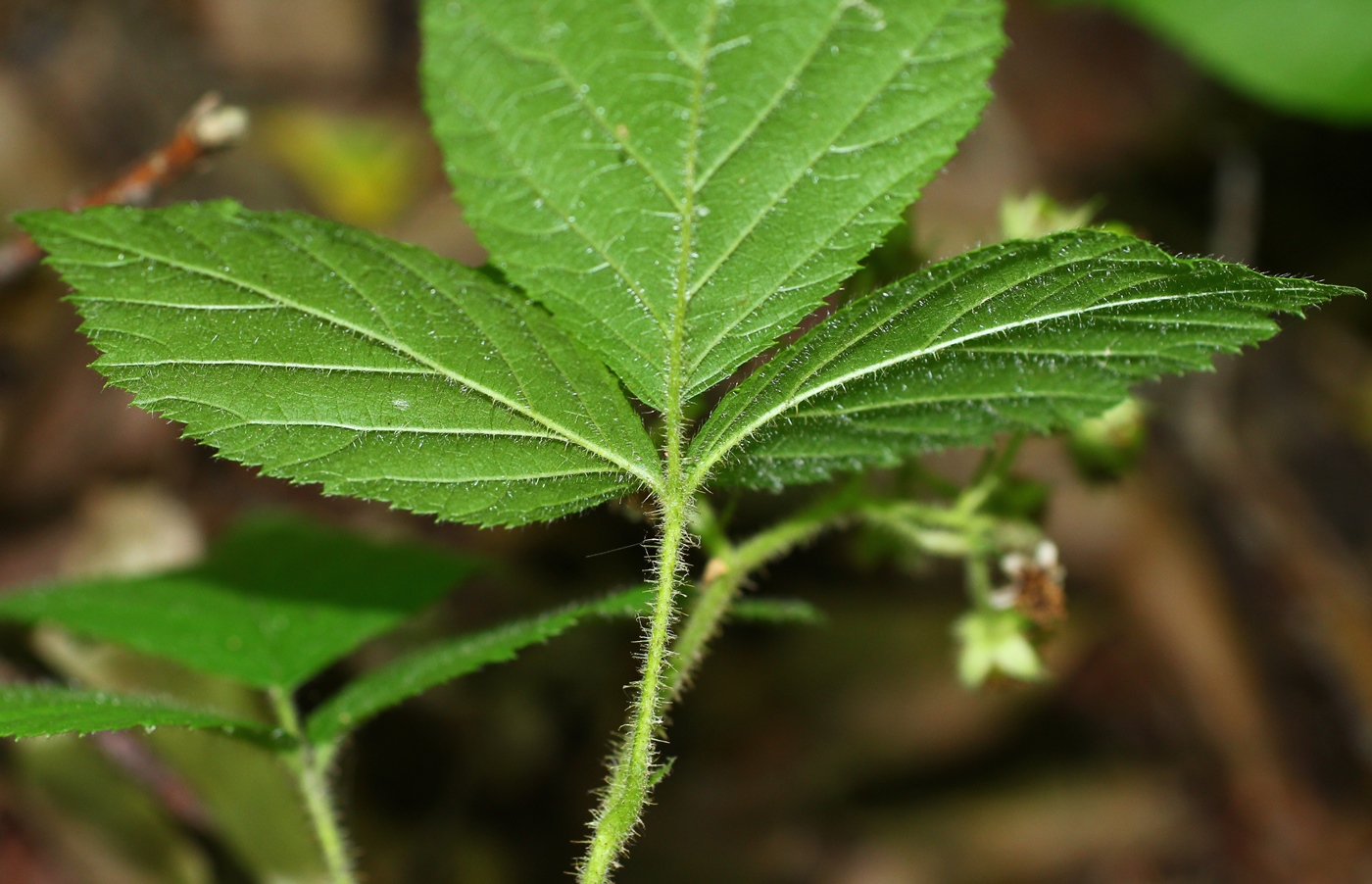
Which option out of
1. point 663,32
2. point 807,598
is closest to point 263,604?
point 663,32

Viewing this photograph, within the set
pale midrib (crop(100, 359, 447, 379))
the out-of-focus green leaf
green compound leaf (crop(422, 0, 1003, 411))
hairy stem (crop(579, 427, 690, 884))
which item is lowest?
hairy stem (crop(579, 427, 690, 884))

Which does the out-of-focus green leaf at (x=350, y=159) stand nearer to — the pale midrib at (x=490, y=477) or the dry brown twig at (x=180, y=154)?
the dry brown twig at (x=180, y=154)

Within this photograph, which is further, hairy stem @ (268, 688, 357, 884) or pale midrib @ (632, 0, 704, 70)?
hairy stem @ (268, 688, 357, 884)

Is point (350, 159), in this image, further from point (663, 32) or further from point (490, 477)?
point (663, 32)

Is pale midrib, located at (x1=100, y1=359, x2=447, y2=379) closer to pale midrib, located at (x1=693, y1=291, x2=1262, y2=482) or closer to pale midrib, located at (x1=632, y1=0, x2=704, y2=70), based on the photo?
pale midrib, located at (x1=693, y1=291, x2=1262, y2=482)

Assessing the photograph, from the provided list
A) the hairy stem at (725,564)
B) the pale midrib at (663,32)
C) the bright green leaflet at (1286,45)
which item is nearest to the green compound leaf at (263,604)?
the hairy stem at (725,564)

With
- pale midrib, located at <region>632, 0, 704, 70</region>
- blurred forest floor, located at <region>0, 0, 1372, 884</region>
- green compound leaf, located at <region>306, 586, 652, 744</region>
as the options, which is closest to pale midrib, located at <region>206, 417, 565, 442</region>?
green compound leaf, located at <region>306, 586, 652, 744</region>

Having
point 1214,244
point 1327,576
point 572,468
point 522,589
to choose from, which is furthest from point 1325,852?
point 572,468
